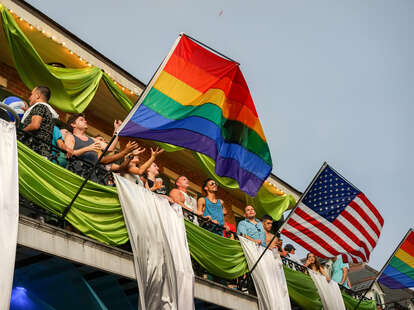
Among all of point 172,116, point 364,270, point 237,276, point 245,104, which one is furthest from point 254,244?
point 364,270

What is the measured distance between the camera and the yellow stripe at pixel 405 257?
1481cm

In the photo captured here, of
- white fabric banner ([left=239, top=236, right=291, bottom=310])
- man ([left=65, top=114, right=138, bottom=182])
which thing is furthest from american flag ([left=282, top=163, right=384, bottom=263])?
man ([left=65, top=114, right=138, bottom=182])

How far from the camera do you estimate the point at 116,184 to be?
30.7ft

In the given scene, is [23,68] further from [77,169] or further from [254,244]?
[254,244]

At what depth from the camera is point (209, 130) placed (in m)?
10.1

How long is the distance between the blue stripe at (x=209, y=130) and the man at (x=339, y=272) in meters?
5.56

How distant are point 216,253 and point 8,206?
448cm

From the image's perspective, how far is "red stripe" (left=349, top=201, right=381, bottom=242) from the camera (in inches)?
498

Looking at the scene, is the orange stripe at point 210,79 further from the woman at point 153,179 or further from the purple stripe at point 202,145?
the woman at point 153,179

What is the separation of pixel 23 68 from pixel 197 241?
13.8 ft

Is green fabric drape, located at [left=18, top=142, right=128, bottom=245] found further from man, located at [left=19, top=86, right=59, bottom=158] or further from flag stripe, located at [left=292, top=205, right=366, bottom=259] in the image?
flag stripe, located at [left=292, top=205, right=366, bottom=259]

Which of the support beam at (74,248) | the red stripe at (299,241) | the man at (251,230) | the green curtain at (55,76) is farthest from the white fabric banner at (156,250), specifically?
the red stripe at (299,241)

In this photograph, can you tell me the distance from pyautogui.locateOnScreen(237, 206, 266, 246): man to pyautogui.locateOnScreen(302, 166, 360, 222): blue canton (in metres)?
1.15

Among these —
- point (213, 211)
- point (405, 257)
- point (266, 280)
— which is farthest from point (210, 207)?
point (405, 257)
